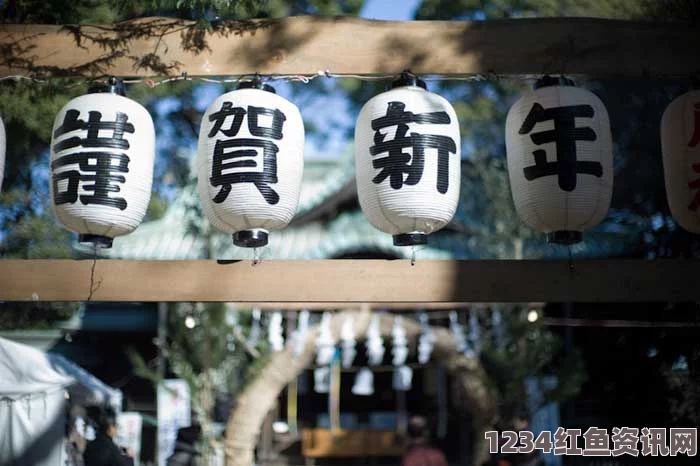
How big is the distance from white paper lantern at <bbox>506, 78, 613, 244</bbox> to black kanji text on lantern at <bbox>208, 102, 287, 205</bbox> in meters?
1.43

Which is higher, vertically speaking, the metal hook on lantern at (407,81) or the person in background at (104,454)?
the metal hook on lantern at (407,81)

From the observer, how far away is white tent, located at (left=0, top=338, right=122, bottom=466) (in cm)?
696

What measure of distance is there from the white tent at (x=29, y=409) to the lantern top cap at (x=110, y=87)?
11.3ft

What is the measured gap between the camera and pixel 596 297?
14.6 feet

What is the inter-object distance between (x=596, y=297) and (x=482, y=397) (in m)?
6.88

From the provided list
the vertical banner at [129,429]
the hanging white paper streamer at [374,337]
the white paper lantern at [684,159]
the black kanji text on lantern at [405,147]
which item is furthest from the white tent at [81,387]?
the white paper lantern at [684,159]

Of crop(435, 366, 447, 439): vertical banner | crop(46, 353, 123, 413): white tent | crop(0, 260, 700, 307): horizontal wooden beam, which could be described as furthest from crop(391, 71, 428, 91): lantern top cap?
crop(435, 366, 447, 439): vertical banner

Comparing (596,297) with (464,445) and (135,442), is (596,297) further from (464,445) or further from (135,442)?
(464,445)

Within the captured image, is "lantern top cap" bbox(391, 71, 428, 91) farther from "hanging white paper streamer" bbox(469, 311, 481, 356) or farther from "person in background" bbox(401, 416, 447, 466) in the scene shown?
"hanging white paper streamer" bbox(469, 311, 481, 356)

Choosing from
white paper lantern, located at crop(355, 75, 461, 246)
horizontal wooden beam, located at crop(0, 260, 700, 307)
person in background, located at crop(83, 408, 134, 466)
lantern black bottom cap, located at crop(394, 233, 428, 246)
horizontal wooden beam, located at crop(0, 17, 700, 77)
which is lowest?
person in background, located at crop(83, 408, 134, 466)

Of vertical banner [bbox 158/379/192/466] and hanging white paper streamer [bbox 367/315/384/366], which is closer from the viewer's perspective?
vertical banner [bbox 158/379/192/466]

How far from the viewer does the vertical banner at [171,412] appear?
1125cm

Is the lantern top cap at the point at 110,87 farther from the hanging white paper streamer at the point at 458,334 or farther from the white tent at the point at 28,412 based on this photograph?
the hanging white paper streamer at the point at 458,334

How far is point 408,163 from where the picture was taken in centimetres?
418
